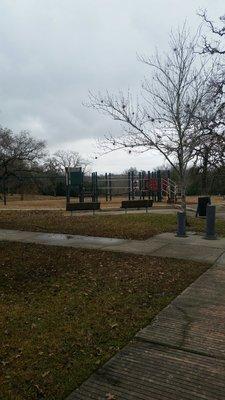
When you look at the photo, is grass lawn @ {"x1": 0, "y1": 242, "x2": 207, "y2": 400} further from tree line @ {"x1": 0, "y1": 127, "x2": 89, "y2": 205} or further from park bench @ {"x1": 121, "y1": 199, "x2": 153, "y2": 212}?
tree line @ {"x1": 0, "y1": 127, "x2": 89, "y2": 205}

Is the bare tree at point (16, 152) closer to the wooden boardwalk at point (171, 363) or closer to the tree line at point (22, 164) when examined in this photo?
the tree line at point (22, 164)

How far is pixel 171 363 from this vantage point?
3.68 metres

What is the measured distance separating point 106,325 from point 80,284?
1.69 meters

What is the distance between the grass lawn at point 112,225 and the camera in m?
11.7

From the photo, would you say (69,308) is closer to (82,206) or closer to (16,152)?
(82,206)

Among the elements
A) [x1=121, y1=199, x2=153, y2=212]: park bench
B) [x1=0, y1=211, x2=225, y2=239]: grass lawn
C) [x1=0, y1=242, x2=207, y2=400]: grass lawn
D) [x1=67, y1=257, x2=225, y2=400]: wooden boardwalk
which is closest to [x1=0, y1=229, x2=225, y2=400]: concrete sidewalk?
[x1=67, y1=257, x2=225, y2=400]: wooden boardwalk

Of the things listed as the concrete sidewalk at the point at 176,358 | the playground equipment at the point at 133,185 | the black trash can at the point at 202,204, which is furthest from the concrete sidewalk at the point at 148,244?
the playground equipment at the point at 133,185

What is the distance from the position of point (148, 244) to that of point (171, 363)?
20.5 ft

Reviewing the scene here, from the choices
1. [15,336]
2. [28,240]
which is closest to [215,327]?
[15,336]

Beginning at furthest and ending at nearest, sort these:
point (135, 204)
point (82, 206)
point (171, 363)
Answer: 1. point (135, 204)
2. point (82, 206)
3. point (171, 363)

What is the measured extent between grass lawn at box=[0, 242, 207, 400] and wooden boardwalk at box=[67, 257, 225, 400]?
0.15 m

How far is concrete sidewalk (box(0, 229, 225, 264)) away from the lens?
8805 millimetres

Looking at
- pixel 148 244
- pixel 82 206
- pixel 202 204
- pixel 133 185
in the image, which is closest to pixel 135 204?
pixel 82 206

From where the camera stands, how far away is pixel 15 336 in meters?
4.25
